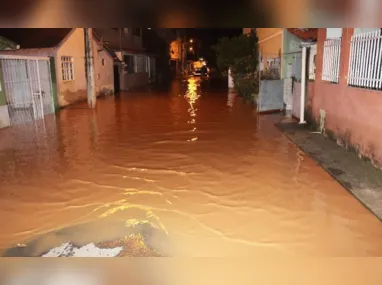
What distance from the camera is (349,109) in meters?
7.74

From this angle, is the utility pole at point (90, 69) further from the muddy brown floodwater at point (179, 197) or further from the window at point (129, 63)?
the window at point (129, 63)

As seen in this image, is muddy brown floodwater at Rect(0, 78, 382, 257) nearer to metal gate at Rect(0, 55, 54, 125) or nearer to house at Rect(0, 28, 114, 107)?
metal gate at Rect(0, 55, 54, 125)

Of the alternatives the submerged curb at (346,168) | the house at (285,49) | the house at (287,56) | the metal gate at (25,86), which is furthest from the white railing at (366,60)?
the metal gate at (25,86)

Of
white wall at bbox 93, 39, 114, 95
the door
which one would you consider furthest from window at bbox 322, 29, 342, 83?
the door

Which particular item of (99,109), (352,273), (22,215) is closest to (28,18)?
(352,273)

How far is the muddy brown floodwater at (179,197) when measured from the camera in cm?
425

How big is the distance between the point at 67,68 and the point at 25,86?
4.61 meters

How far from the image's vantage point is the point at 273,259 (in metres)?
3.75

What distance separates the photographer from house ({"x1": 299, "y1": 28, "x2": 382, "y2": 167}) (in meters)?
6.68

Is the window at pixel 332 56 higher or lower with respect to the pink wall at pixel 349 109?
higher

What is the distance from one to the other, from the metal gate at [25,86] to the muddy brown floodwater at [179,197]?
280 cm

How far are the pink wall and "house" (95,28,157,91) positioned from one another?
1521cm

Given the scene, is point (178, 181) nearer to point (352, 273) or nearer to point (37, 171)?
point (37, 171)

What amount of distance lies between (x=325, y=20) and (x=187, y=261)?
3.04 meters
